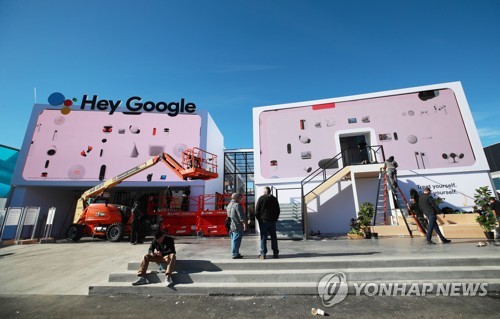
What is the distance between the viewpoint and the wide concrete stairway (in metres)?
4.28

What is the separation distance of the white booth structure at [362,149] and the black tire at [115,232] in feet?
25.0

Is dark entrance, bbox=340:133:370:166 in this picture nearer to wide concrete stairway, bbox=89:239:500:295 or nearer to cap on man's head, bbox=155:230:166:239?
wide concrete stairway, bbox=89:239:500:295

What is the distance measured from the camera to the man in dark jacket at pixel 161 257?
4.61 metres

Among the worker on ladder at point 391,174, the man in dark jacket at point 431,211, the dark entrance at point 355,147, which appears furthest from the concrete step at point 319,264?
the dark entrance at point 355,147

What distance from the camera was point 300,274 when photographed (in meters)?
4.54

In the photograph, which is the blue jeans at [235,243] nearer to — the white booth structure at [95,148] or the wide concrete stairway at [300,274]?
the wide concrete stairway at [300,274]

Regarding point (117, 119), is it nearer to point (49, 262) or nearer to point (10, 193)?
point (10, 193)

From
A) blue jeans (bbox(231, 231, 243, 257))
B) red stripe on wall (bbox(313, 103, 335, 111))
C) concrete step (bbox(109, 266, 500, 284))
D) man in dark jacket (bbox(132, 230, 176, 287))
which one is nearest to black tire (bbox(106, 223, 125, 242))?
concrete step (bbox(109, 266, 500, 284))

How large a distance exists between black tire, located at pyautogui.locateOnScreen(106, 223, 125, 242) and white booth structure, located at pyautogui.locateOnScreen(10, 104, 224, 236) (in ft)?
17.1

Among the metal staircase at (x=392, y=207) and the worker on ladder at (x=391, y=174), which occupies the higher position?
the worker on ladder at (x=391, y=174)

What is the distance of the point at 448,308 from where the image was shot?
133 inches

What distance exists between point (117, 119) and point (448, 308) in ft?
66.8

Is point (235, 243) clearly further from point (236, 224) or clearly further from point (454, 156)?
point (454, 156)

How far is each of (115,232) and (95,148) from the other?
8.47 m
